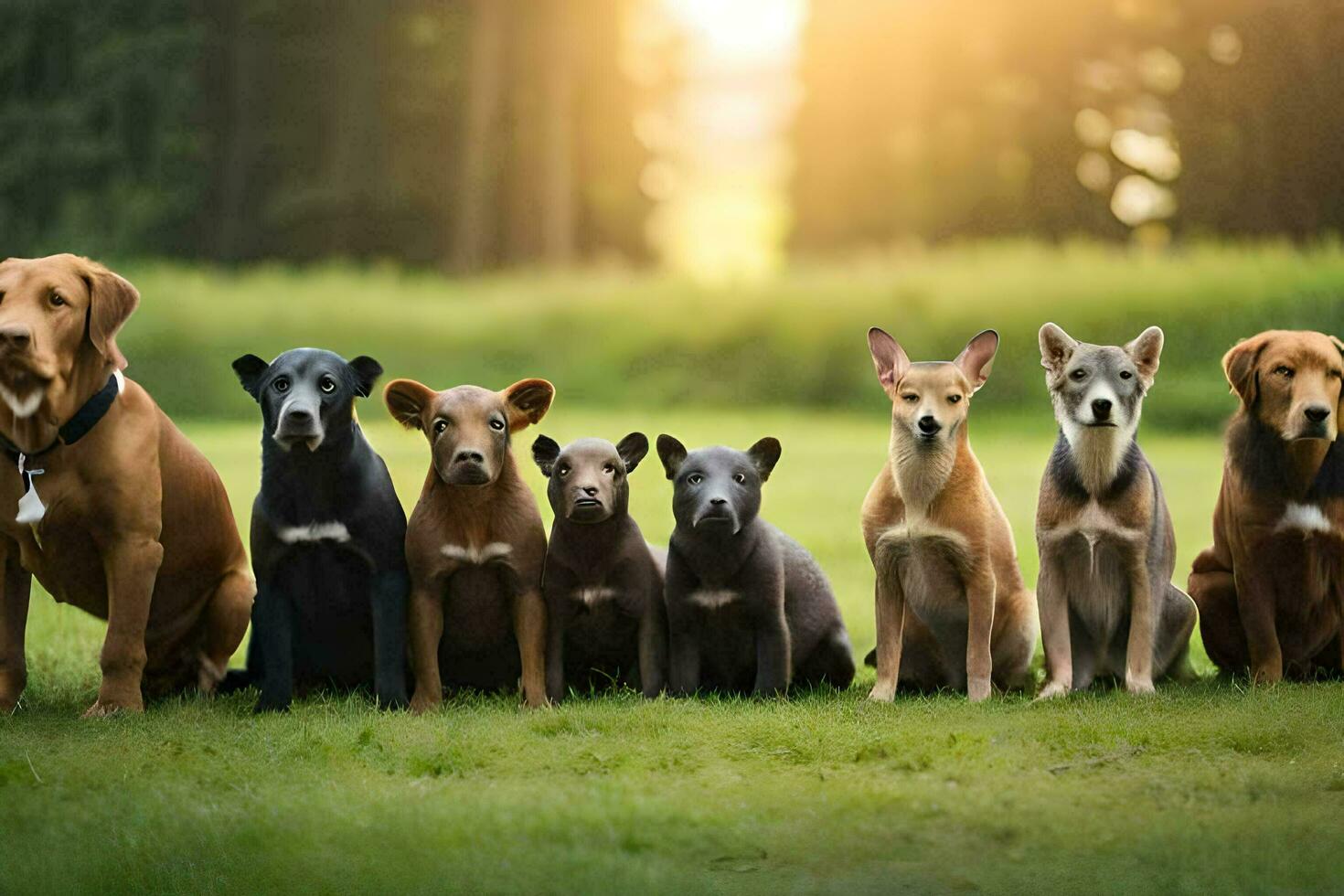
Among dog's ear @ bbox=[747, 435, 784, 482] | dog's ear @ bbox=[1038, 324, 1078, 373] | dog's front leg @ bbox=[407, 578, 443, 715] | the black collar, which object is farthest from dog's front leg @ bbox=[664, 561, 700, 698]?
the black collar

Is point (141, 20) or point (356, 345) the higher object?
point (141, 20)

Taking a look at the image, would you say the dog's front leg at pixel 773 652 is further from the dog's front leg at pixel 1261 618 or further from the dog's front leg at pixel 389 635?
the dog's front leg at pixel 1261 618

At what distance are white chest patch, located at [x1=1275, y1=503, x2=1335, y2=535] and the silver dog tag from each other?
511 cm

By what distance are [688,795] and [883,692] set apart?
6.05ft

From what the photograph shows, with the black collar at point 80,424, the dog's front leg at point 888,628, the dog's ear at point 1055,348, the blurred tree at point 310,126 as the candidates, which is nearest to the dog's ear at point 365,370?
the black collar at point 80,424

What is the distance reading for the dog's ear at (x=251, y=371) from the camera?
6375 millimetres

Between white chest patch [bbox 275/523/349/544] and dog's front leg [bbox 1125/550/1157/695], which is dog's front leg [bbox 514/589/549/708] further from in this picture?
dog's front leg [bbox 1125/550/1157/695]

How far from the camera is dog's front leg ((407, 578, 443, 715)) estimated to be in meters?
6.41

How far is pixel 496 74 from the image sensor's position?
1032 inches

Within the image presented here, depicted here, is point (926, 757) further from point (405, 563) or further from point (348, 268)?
point (348, 268)

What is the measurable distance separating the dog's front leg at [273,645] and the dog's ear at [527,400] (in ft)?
3.97

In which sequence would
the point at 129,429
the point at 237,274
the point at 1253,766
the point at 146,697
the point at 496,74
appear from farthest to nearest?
the point at 496,74 → the point at 237,274 → the point at 146,697 → the point at 129,429 → the point at 1253,766

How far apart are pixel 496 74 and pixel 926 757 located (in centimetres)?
2251

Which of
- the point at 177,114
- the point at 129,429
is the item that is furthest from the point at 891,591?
the point at 177,114
